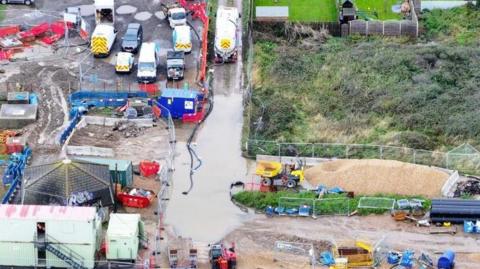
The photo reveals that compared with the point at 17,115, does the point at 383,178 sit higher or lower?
lower

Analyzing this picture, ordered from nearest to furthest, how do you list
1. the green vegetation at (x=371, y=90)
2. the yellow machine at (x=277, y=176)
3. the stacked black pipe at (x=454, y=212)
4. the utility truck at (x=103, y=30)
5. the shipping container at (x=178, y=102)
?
1. the stacked black pipe at (x=454, y=212)
2. the yellow machine at (x=277, y=176)
3. the green vegetation at (x=371, y=90)
4. the shipping container at (x=178, y=102)
5. the utility truck at (x=103, y=30)

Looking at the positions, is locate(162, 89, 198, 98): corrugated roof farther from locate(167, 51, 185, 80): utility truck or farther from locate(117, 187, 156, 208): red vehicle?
locate(117, 187, 156, 208): red vehicle

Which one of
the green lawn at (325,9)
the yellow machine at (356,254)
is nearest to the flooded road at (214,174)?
the yellow machine at (356,254)

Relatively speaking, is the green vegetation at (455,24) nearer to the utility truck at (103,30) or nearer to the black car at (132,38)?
the black car at (132,38)

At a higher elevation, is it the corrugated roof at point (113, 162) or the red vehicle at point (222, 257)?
the corrugated roof at point (113, 162)

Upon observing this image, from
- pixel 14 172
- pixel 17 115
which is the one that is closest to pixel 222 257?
pixel 14 172

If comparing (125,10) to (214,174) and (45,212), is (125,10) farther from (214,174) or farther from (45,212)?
(45,212)

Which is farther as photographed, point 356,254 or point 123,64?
point 123,64
